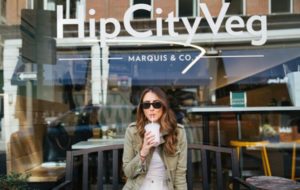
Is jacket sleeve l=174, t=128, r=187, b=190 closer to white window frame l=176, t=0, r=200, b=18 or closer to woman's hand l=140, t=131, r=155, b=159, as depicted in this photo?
woman's hand l=140, t=131, r=155, b=159

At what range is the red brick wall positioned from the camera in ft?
15.3

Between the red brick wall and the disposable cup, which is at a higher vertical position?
the red brick wall

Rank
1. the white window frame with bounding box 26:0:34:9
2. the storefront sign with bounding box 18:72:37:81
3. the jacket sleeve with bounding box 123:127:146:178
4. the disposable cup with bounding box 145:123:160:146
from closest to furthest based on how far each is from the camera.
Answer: the disposable cup with bounding box 145:123:160:146 < the jacket sleeve with bounding box 123:127:146:178 < the white window frame with bounding box 26:0:34:9 < the storefront sign with bounding box 18:72:37:81

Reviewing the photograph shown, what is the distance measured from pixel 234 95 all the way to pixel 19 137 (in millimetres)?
2837

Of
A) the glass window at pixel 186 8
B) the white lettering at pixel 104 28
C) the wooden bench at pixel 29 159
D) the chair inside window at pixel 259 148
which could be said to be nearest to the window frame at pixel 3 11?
the white lettering at pixel 104 28

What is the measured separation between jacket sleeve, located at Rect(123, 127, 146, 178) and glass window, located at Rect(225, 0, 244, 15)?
2252 mm

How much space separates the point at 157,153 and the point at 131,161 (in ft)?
0.56

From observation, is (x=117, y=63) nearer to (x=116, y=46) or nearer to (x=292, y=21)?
(x=116, y=46)

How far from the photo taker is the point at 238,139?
5.60m

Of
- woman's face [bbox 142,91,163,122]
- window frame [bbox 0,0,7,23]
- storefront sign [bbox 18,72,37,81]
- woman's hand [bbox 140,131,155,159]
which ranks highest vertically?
window frame [bbox 0,0,7,23]

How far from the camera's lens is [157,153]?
273 cm

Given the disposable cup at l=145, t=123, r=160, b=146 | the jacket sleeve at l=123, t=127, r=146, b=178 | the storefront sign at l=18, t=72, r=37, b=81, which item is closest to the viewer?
the disposable cup at l=145, t=123, r=160, b=146

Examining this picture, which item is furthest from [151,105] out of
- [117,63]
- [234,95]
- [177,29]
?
[234,95]

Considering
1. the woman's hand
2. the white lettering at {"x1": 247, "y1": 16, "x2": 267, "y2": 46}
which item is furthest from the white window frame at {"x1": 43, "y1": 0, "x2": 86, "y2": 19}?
the woman's hand
